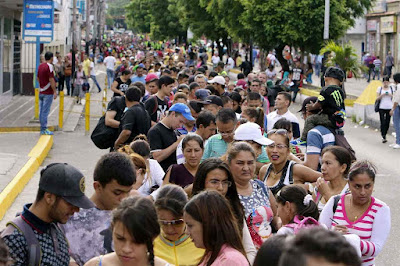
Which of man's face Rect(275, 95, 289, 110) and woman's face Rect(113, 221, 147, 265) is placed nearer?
woman's face Rect(113, 221, 147, 265)

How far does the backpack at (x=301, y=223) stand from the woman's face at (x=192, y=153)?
5.71 feet

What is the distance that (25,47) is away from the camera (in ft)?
110

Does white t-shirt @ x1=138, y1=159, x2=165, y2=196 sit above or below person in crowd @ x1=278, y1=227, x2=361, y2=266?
below

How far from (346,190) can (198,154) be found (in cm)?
146

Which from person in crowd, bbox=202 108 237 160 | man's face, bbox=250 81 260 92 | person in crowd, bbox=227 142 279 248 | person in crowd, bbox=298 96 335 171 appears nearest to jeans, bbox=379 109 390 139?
man's face, bbox=250 81 260 92

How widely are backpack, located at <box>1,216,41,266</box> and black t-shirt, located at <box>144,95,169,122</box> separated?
8.01 meters

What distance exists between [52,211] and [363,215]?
8.26 ft

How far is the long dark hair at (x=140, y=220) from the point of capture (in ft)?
14.3

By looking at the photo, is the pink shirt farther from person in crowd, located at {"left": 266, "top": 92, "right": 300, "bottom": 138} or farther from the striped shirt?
person in crowd, located at {"left": 266, "top": 92, "right": 300, "bottom": 138}

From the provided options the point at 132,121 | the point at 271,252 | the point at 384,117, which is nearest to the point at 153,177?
the point at 132,121

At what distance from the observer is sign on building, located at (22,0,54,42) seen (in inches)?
→ 923

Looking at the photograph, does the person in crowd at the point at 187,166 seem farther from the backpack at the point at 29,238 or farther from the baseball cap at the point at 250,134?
the backpack at the point at 29,238

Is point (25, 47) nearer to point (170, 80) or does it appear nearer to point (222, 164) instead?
point (170, 80)

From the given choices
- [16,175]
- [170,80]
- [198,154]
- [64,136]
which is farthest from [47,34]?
[198,154]
